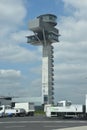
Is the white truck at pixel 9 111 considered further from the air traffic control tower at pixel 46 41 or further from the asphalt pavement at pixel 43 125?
the air traffic control tower at pixel 46 41

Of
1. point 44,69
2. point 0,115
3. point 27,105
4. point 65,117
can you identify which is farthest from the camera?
point 44,69

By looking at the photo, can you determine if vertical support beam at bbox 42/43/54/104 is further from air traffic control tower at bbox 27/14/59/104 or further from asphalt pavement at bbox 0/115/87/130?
asphalt pavement at bbox 0/115/87/130

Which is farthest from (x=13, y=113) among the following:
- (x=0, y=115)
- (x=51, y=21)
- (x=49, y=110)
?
(x=51, y=21)

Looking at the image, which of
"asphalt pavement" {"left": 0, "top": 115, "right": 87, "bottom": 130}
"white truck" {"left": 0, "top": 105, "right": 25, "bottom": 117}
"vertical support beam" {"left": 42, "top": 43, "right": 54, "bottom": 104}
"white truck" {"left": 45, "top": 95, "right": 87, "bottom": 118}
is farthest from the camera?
"vertical support beam" {"left": 42, "top": 43, "right": 54, "bottom": 104}

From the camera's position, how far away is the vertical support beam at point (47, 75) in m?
172

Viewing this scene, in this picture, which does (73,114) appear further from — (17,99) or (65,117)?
(17,99)

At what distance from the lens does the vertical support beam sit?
172 m

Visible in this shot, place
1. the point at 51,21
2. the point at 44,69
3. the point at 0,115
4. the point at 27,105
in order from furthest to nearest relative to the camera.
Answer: the point at 51,21
the point at 44,69
the point at 27,105
the point at 0,115

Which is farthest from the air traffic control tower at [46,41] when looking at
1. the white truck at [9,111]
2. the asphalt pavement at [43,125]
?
the asphalt pavement at [43,125]

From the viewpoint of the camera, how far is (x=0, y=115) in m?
77.7

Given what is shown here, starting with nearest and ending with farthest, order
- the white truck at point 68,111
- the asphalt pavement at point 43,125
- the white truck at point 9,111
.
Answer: the asphalt pavement at point 43,125 < the white truck at point 68,111 < the white truck at point 9,111

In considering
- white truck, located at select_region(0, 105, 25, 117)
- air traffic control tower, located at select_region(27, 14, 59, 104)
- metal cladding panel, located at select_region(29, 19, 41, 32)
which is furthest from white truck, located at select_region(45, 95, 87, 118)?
metal cladding panel, located at select_region(29, 19, 41, 32)

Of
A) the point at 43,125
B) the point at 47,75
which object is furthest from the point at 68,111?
the point at 47,75

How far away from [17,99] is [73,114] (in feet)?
383
